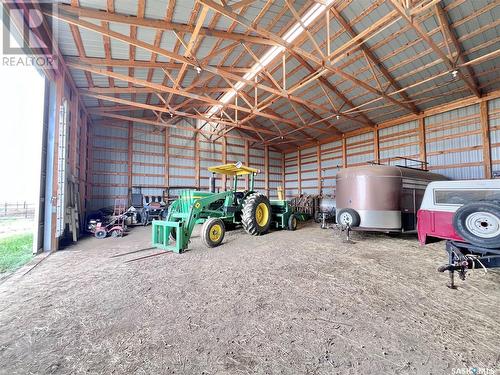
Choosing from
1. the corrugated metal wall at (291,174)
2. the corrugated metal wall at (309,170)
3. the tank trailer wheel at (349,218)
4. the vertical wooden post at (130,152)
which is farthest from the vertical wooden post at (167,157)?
the tank trailer wheel at (349,218)

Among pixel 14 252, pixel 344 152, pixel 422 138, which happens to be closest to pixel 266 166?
pixel 344 152

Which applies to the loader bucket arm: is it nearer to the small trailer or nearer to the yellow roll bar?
the yellow roll bar

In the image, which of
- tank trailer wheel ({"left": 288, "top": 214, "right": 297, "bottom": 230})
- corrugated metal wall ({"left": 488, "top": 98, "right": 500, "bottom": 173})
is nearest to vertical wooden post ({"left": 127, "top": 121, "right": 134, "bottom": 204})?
tank trailer wheel ({"left": 288, "top": 214, "right": 297, "bottom": 230})

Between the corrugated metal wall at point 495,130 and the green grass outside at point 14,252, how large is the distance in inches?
621

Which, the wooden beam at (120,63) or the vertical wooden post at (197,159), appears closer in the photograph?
the wooden beam at (120,63)

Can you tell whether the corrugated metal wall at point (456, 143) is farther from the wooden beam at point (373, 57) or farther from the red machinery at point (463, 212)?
the red machinery at point (463, 212)

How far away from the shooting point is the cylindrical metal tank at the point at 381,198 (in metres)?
6.55

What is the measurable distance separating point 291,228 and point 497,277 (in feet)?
19.3

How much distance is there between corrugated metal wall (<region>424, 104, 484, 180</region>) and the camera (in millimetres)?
9906

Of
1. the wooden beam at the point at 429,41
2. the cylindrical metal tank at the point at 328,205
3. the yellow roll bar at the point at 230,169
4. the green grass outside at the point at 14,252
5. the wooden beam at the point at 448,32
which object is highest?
the wooden beam at the point at 448,32

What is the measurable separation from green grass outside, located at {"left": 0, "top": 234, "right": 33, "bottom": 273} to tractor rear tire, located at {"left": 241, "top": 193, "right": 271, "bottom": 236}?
518 cm

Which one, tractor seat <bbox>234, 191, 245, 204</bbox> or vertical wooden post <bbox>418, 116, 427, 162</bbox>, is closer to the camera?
tractor seat <bbox>234, 191, 245, 204</bbox>

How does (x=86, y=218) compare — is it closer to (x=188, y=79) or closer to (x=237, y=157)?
(x=188, y=79)

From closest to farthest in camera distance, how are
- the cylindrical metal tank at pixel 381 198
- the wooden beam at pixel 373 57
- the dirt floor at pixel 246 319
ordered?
the dirt floor at pixel 246 319
the cylindrical metal tank at pixel 381 198
the wooden beam at pixel 373 57
